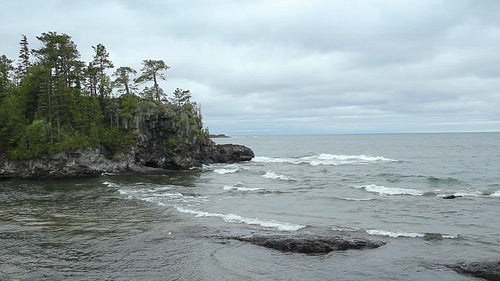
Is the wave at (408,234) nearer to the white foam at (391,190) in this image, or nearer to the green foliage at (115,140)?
the white foam at (391,190)

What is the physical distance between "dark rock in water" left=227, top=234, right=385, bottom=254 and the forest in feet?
117

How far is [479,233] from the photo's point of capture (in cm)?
1803

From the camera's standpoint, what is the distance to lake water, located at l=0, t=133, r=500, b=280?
487 inches

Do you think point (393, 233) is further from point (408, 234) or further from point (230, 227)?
point (230, 227)

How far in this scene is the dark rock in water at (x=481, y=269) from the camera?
11.5 m

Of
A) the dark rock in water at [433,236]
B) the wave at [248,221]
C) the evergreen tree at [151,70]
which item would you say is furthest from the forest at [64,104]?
the dark rock in water at [433,236]

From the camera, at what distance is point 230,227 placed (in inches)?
732

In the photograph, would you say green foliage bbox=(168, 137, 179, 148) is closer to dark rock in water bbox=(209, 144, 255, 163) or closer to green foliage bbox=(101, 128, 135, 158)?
green foliage bbox=(101, 128, 135, 158)

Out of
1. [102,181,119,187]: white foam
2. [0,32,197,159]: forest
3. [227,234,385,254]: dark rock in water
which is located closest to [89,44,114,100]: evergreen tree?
[0,32,197,159]: forest

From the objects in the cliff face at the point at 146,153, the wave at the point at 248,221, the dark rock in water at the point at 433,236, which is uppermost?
the cliff face at the point at 146,153

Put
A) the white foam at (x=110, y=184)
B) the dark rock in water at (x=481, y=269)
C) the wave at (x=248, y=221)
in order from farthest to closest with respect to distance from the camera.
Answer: the white foam at (x=110, y=184) < the wave at (x=248, y=221) < the dark rock in water at (x=481, y=269)

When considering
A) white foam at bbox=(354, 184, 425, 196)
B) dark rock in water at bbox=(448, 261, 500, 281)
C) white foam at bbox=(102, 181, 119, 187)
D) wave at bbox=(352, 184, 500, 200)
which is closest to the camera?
dark rock in water at bbox=(448, 261, 500, 281)

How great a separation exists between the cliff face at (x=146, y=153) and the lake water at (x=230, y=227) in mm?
3643

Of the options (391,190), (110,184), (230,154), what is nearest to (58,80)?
(110,184)
